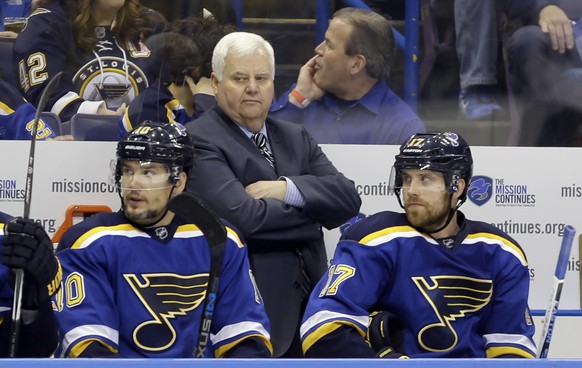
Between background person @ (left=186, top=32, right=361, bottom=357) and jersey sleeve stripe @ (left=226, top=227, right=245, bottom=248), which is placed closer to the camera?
jersey sleeve stripe @ (left=226, top=227, right=245, bottom=248)

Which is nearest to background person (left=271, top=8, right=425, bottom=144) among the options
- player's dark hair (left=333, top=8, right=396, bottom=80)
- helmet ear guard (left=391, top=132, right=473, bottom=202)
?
player's dark hair (left=333, top=8, right=396, bottom=80)

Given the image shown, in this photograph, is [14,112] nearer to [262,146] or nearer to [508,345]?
[262,146]

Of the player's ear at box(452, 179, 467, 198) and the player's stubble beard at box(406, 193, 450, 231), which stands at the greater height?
the player's ear at box(452, 179, 467, 198)

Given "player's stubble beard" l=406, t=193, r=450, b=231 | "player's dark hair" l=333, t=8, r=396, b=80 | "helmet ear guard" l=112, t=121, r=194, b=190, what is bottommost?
"player's stubble beard" l=406, t=193, r=450, b=231

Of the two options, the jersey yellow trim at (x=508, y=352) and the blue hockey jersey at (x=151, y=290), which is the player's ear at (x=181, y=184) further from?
the jersey yellow trim at (x=508, y=352)

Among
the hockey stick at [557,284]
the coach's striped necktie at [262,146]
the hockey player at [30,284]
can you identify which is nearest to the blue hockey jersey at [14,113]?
the coach's striped necktie at [262,146]

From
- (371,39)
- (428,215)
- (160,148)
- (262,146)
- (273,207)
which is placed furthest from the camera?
(371,39)

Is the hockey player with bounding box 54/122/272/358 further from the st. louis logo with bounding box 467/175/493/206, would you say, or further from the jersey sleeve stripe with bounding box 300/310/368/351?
the st. louis logo with bounding box 467/175/493/206

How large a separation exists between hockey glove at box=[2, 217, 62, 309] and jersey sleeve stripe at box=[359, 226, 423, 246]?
93 centimetres

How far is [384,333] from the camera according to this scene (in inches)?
147

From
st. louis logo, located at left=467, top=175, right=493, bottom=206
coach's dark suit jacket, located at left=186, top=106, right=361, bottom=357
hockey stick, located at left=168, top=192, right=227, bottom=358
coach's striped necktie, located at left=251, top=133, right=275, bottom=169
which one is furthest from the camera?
st. louis logo, located at left=467, top=175, right=493, bottom=206

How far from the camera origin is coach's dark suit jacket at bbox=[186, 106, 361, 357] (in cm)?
405

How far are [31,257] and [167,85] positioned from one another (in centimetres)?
141

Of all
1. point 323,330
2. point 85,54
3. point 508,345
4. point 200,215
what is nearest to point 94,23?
point 85,54
